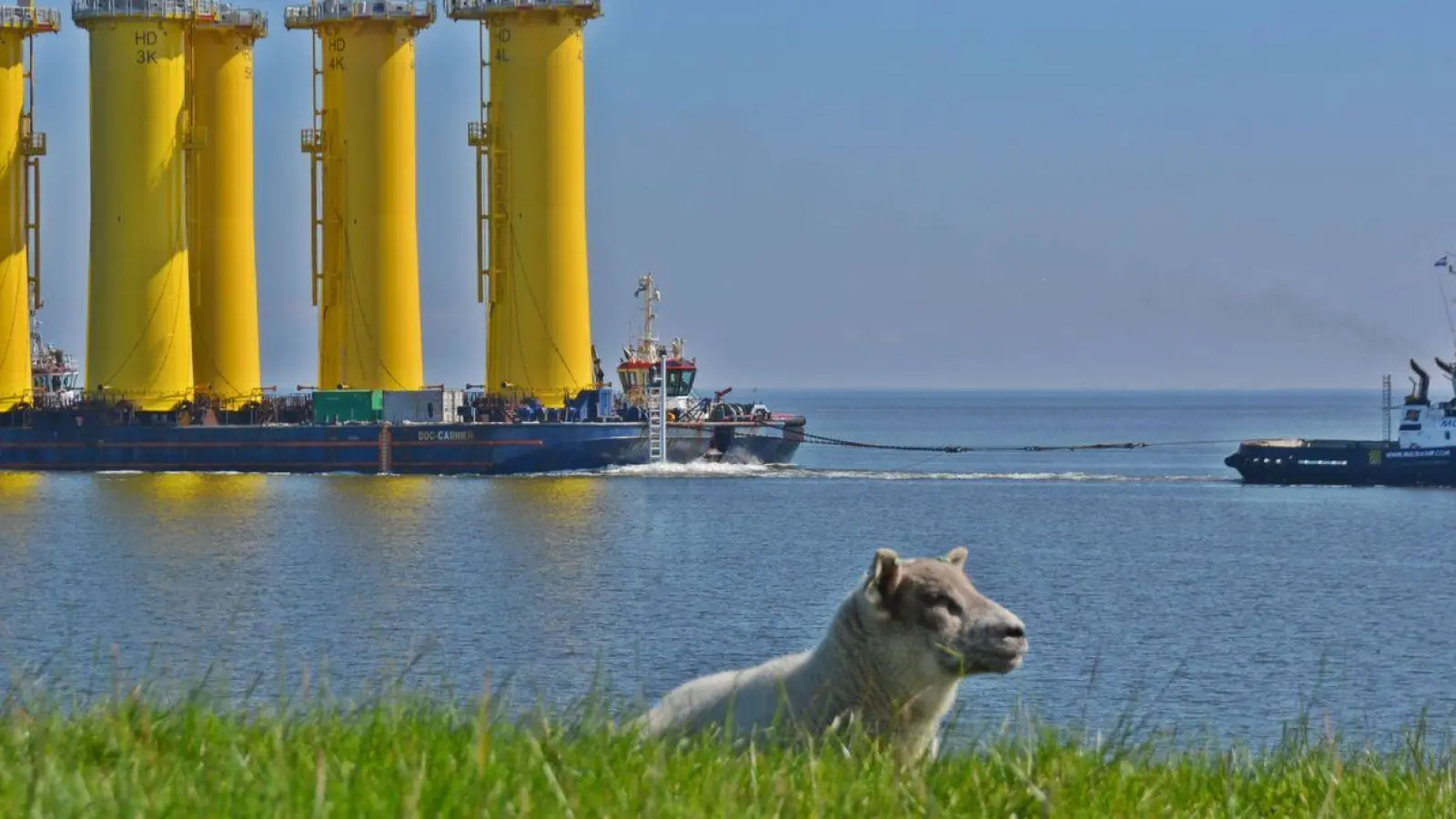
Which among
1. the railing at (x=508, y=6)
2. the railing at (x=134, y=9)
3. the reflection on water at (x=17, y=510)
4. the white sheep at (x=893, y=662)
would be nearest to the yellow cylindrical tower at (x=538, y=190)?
the railing at (x=508, y=6)

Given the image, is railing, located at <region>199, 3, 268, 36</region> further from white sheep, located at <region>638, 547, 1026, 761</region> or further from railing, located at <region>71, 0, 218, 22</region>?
white sheep, located at <region>638, 547, 1026, 761</region>

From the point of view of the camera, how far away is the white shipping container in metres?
76.4

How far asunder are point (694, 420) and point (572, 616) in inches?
1560

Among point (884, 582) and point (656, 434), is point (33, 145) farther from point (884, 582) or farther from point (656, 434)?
point (884, 582)

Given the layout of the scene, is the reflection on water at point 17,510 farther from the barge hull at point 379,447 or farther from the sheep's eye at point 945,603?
the sheep's eye at point 945,603

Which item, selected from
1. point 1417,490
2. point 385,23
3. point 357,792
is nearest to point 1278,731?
point 357,792

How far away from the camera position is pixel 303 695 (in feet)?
27.3

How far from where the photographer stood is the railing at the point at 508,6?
71875 mm

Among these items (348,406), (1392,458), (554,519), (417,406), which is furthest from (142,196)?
(1392,458)

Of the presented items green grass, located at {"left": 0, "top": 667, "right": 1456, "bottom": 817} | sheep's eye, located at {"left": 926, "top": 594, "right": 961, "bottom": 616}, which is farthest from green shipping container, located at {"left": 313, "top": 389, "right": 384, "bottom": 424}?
sheep's eye, located at {"left": 926, "top": 594, "right": 961, "bottom": 616}

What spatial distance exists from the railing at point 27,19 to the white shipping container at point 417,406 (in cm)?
1845

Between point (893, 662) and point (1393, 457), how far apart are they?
6201 centimetres

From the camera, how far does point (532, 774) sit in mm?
7062

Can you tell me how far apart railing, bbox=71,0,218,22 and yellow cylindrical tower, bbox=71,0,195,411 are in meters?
0.03
